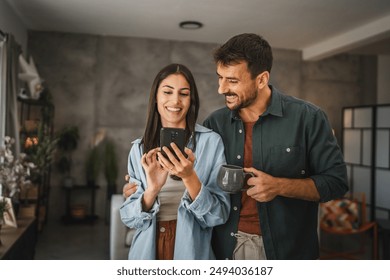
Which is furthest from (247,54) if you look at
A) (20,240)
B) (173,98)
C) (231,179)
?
(20,240)

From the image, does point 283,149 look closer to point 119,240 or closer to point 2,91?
point 119,240

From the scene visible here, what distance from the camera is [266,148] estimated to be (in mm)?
1030

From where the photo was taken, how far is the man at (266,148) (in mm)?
982

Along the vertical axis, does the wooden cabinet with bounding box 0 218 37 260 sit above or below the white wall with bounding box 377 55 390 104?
below

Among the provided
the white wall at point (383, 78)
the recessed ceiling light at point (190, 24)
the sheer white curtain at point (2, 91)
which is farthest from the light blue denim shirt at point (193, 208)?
the sheer white curtain at point (2, 91)

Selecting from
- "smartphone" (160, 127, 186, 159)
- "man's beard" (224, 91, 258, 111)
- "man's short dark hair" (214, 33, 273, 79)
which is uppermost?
"man's short dark hair" (214, 33, 273, 79)

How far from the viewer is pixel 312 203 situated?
3.58 ft

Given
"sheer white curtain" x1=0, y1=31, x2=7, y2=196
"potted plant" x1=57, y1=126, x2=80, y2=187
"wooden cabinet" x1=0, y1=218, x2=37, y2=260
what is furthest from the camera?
"sheer white curtain" x1=0, y1=31, x2=7, y2=196

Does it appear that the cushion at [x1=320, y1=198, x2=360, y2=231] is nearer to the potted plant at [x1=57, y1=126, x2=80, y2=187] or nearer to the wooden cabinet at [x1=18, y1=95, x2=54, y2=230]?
the potted plant at [x1=57, y1=126, x2=80, y2=187]

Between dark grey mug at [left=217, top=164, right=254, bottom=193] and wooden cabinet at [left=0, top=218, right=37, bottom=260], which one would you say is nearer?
dark grey mug at [left=217, top=164, right=254, bottom=193]

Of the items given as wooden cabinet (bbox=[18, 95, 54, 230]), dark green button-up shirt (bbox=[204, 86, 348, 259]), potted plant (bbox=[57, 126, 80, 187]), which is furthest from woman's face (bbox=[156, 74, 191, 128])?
wooden cabinet (bbox=[18, 95, 54, 230])

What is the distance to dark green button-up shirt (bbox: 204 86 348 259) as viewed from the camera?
1.01 meters
